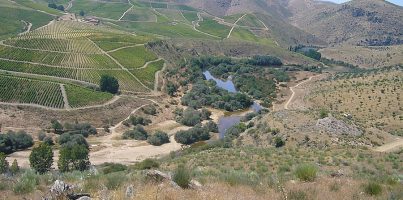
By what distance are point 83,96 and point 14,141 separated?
22.6 metres

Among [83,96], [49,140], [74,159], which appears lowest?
[49,140]

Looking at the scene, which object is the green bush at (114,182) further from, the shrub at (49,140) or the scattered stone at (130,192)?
the shrub at (49,140)

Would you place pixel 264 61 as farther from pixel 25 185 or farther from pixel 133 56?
pixel 25 185

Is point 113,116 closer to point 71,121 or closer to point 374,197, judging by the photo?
point 71,121

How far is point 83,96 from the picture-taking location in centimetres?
8600

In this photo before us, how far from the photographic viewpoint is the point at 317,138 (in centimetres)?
5003

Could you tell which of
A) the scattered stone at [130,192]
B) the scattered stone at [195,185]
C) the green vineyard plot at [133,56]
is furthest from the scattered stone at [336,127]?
the green vineyard plot at [133,56]

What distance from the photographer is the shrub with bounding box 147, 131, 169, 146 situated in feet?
244

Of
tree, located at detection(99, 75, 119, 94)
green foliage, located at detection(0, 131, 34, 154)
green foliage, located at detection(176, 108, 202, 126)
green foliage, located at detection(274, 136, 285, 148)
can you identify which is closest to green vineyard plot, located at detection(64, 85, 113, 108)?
tree, located at detection(99, 75, 119, 94)

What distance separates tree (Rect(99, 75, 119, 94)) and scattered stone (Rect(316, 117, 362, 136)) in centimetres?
5395

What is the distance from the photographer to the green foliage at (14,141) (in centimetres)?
6375

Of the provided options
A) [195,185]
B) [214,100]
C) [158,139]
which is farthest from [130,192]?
[214,100]

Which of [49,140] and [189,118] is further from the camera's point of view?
[189,118]

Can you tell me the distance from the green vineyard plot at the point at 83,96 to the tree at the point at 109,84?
4129 mm
